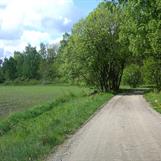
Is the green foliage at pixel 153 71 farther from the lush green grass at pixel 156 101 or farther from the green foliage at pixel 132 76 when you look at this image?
the green foliage at pixel 132 76

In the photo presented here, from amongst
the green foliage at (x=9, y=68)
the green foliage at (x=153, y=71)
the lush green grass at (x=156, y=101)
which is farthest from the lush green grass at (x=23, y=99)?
the green foliage at (x=9, y=68)

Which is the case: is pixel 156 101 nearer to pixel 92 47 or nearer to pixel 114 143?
pixel 92 47

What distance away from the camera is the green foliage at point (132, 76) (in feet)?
248

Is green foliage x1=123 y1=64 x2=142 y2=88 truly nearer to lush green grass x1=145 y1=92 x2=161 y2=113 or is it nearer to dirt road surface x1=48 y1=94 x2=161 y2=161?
lush green grass x1=145 y1=92 x2=161 y2=113

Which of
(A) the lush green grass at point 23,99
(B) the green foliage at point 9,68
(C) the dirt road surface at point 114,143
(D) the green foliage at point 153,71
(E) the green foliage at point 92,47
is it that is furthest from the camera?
(B) the green foliage at point 9,68

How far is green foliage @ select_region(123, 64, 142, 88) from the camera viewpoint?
75.6 metres

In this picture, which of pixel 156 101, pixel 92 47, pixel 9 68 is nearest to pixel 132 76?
pixel 92 47

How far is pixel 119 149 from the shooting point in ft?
47.7

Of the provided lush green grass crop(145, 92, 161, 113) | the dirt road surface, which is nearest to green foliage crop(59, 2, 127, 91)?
lush green grass crop(145, 92, 161, 113)

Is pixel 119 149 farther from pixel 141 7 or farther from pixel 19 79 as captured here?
pixel 19 79

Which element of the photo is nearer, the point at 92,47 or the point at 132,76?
the point at 92,47

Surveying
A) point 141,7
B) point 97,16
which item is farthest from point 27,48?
point 141,7

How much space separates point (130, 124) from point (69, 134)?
14.1ft

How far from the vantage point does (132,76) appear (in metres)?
78.6
